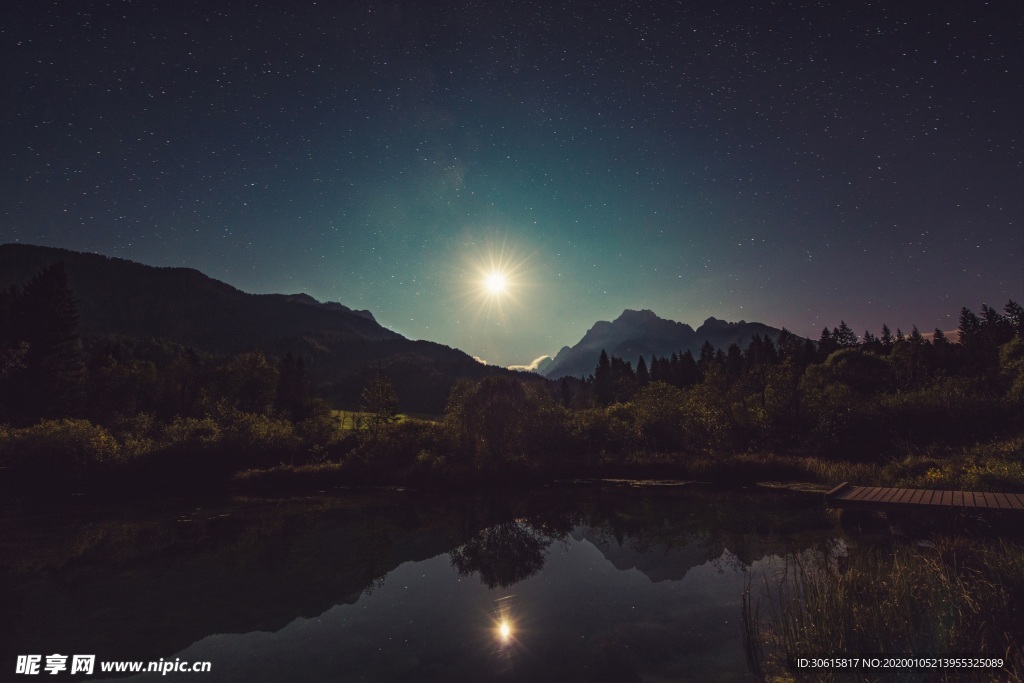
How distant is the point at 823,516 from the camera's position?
57.6 ft

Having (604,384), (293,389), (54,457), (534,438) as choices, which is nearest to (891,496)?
(534,438)

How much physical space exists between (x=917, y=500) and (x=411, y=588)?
13.9 m

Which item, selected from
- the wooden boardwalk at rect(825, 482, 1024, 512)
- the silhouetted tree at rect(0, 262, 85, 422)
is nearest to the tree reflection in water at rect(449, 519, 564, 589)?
the wooden boardwalk at rect(825, 482, 1024, 512)

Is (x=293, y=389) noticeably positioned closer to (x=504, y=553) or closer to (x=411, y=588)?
(x=504, y=553)

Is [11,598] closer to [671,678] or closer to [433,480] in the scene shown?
[671,678]

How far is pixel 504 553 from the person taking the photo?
52.2 ft

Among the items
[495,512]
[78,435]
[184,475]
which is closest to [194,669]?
[495,512]

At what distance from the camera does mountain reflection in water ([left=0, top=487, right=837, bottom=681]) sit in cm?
877

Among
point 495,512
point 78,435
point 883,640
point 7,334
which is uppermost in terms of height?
point 7,334

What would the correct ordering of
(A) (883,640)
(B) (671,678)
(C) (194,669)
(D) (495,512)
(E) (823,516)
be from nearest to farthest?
(A) (883,640), (B) (671,678), (C) (194,669), (E) (823,516), (D) (495,512)

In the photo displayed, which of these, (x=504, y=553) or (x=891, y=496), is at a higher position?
(x=891, y=496)

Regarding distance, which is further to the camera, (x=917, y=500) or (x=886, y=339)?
(x=886, y=339)

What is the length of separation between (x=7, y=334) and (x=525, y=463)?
187ft

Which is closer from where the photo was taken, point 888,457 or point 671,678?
point 671,678
